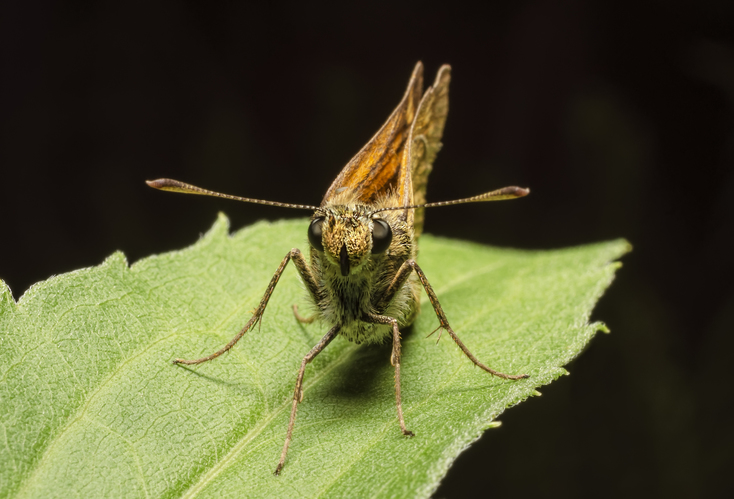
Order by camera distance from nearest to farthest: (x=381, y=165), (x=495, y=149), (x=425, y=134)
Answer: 1. (x=381, y=165)
2. (x=425, y=134)
3. (x=495, y=149)

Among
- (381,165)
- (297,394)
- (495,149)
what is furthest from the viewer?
(495,149)

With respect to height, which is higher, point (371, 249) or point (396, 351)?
point (371, 249)

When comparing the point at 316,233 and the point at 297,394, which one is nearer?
the point at 297,394

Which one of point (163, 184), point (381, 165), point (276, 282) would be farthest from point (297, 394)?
point (381, 165)

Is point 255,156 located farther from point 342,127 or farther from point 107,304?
point 107,304

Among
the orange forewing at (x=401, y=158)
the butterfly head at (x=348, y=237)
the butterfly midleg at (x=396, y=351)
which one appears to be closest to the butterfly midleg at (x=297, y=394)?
the butterfly midleg at (x=396, y=351)

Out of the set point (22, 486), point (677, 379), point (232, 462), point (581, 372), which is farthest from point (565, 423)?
point (22, 486)

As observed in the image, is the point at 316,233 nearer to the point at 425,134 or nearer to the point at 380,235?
the point at 380,235

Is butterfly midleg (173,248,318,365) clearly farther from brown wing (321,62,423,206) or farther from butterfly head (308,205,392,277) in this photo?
brown wing (321,62,423,206)
